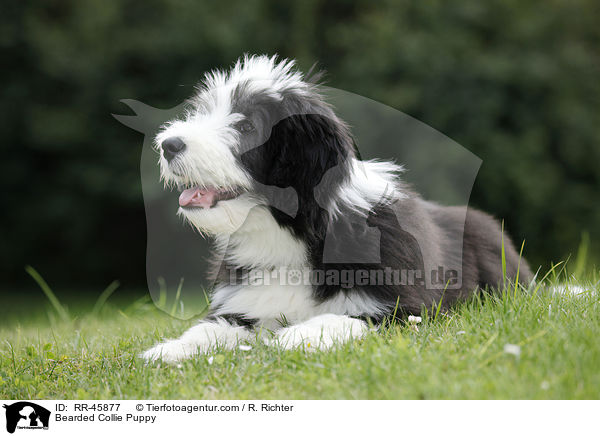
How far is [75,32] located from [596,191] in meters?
9.25

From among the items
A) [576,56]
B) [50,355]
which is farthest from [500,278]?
[576,56]

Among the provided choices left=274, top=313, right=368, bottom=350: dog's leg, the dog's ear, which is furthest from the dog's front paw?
the dog's ear

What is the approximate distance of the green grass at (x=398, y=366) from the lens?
229cm

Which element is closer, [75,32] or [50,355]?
[50,355]

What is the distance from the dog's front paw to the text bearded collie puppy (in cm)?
1

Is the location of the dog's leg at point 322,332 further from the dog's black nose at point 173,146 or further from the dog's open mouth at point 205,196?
the dog's black nose at point 173,146

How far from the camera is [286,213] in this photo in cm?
339

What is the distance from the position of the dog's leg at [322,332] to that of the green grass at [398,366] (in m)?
0.10

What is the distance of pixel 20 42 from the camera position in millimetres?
10961

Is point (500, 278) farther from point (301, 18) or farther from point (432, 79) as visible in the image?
point (301, 18)

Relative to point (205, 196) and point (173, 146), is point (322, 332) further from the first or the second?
point (173, 146)

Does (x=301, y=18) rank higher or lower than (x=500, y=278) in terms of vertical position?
higher
